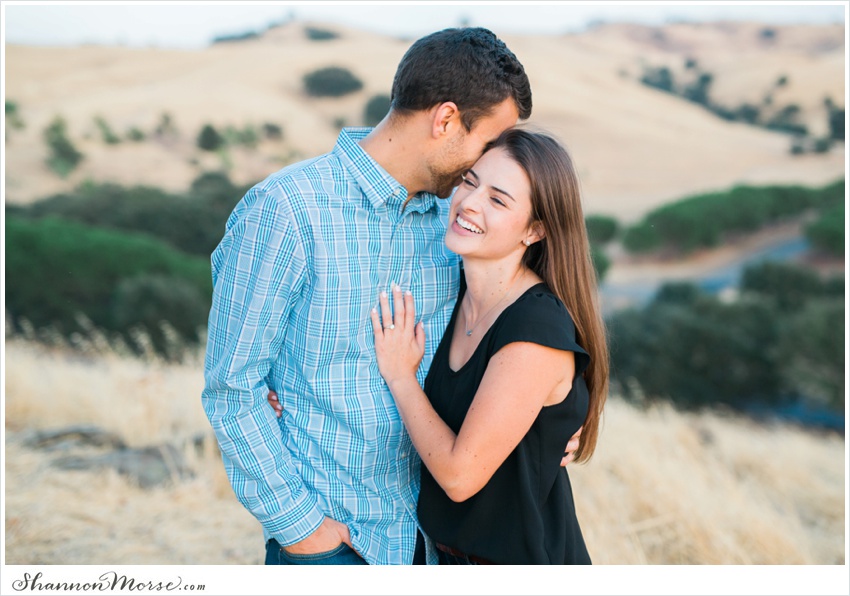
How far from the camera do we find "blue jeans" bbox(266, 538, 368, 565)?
202cm

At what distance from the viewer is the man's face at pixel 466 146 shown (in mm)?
2100

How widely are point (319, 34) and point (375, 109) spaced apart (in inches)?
315

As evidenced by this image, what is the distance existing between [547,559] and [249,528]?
2515 millimetres

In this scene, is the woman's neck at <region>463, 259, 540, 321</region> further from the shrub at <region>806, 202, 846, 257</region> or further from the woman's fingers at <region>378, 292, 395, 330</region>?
the shrub at <region>806, 202, 846, 257</region>

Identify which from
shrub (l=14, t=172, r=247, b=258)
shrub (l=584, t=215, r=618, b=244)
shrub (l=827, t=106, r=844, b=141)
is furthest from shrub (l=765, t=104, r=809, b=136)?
shrub (l=14, t=172, r=247, b=258)

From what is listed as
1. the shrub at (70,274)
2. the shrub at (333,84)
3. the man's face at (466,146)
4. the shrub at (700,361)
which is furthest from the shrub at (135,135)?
the man's face at (466,146)

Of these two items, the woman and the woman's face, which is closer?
the woman

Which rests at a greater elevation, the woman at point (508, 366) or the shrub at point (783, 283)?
the woman at point (508, 366)

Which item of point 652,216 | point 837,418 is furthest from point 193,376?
point 652,216

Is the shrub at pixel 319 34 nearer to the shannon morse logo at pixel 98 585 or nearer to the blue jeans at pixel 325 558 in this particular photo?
the shannon morse logo at pixel 98 585

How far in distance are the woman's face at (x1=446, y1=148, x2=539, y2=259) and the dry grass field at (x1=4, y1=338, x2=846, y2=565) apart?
237 centimetres

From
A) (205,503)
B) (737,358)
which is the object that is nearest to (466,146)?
(205,503)

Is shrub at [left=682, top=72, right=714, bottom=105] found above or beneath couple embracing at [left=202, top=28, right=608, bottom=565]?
beneath

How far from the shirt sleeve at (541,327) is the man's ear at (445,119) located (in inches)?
19.5
